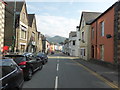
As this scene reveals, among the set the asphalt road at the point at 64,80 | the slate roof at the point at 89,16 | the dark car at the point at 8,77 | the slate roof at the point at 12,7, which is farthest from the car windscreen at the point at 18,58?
the slate roof at the point at 89,16

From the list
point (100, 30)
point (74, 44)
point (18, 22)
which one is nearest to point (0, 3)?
point (18, 22)

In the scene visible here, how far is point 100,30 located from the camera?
19.3 metres

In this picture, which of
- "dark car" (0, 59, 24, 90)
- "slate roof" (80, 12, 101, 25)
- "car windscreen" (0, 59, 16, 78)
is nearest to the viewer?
"dark car" (0, 59, 24, 90)

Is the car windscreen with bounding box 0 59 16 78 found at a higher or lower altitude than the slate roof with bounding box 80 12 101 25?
lower

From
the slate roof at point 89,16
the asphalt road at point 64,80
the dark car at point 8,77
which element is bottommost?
the asphalt road at point 64,80

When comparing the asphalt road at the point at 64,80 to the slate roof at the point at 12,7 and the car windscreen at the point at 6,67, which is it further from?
the slate roof at the point at 12,7

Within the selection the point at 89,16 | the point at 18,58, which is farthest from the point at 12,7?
the point at 18,58

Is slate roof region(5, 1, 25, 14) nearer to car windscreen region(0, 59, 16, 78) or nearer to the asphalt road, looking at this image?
the asphalt road

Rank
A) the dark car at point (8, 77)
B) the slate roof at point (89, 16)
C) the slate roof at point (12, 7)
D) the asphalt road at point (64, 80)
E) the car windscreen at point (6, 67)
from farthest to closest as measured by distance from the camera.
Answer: the slate roof at point (89, 16)
the slate roof at point (12, 7)
the asphalt road at point (64, 80)
the car windscreen at point (6, 67)
the dark car at point (8, 77)

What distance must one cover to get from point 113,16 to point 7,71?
41.6ft

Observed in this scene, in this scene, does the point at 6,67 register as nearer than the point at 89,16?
Yes

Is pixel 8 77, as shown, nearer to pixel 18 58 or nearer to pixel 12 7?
pixel 18 58

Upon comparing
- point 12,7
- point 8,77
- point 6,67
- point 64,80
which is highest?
point 12,7

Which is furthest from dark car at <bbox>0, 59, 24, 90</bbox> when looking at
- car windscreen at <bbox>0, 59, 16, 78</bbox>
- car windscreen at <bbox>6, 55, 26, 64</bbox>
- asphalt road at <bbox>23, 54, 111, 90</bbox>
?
car windscreen at <bbox>6, 55, 26, 64</bbox>
